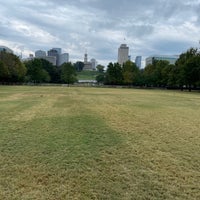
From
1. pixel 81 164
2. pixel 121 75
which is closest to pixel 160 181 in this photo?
pixel 81 164

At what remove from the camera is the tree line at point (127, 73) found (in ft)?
173

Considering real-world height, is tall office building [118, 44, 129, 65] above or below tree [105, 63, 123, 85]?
above

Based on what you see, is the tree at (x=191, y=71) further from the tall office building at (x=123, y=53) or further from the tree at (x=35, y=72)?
the tall office building at (x=123, y=53)

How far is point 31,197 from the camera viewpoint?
3.65 meters

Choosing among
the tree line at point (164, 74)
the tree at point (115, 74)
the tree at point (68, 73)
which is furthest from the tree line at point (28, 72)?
the tree line at point (164, 74)

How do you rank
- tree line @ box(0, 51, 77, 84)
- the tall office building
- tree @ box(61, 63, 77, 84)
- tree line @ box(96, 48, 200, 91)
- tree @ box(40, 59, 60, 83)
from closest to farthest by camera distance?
tree line @ box(96, 48, 200, 91)
tree line @ box(0, 51, 77, 84)
tree @ box(61, 63, 77, 84)
tree @ box(40, 59, 60, 83)
the tall office building

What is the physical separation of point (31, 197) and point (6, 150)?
2.53 metres

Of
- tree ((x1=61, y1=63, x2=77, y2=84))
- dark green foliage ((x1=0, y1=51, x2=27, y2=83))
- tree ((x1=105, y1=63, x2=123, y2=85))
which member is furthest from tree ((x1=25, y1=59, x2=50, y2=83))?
tree ((x1=105, y1=63, x2=123, y2=85))

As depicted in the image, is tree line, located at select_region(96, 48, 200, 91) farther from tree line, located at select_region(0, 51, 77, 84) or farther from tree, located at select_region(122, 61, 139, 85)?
tree line, located at select_region(0, 51, 77, 84)

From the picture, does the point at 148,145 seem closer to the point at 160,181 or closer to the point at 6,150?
the point at 160,181

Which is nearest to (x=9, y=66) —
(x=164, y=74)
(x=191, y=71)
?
(x=164, y=74)

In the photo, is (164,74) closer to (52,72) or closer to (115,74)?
(115,74)

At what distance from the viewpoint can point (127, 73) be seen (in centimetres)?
8412

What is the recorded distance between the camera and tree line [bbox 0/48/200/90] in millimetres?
52750
